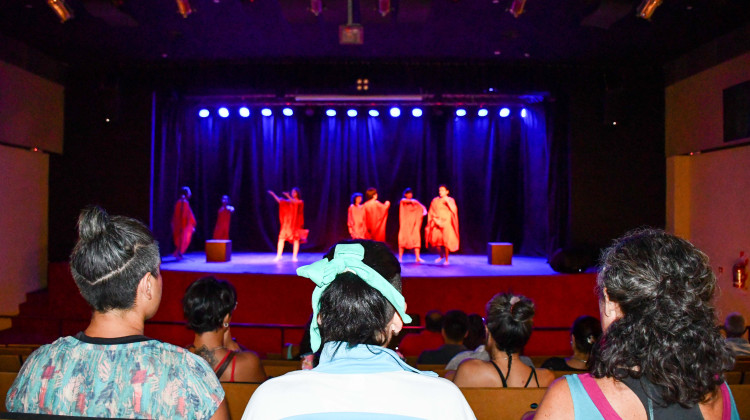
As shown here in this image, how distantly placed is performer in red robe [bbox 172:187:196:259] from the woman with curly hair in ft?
33.1

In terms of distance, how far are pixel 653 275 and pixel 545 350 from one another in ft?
21.9

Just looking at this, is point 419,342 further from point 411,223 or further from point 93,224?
point 93,224

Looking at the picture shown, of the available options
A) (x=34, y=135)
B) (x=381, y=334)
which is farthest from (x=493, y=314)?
(x=34, y=135)

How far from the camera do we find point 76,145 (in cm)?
965

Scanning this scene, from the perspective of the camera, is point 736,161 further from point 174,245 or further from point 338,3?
point 174,245

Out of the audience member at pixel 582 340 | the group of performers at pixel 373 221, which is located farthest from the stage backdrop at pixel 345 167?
the audience member at pixel 582 340

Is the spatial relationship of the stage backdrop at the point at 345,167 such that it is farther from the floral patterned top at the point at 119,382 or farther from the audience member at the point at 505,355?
the floral patterned top at the point at 119,382

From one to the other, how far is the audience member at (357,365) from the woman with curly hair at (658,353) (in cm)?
32

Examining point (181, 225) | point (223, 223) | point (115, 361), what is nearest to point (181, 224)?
point (181, 225)

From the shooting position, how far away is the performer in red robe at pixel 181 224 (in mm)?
10234

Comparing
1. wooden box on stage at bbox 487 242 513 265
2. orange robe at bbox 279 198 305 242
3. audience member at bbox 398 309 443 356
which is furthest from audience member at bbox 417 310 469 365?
orange robe at bbox 279 198 305 242

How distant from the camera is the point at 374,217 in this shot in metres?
10.5

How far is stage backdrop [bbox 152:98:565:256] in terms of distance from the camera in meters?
12.3

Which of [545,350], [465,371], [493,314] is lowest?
[545,350]
